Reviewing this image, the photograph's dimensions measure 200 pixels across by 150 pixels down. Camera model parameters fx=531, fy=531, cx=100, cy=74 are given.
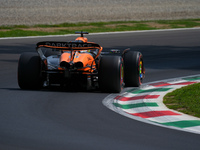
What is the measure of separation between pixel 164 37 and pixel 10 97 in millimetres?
18227

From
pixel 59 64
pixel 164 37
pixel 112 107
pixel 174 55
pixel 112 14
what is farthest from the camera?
pixel 112 14

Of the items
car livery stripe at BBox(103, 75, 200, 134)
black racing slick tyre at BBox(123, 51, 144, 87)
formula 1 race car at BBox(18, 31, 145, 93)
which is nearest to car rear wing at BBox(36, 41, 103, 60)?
formula 1 race car at BBox(18, 31, 145, 93)

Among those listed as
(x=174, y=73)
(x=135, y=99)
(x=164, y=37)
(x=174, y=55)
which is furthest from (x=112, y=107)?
(x=164, y=37)

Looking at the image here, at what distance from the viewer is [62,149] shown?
648cm

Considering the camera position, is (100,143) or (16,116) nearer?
(100,143)

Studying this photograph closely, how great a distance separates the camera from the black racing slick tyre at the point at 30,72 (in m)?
11.1

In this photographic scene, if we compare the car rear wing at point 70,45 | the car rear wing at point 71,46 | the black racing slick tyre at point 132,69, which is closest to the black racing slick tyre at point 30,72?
the car rear wing at point 71,46

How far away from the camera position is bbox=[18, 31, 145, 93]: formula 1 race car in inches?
425

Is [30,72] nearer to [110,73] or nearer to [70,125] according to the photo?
[110,73]

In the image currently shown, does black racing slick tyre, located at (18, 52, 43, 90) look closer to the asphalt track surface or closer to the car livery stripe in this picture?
the asphalt track surface

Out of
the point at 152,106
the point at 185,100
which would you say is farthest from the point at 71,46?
the point at 185,100

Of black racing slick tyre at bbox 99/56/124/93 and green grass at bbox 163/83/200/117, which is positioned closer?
green grass at bbox 163/83/200/117

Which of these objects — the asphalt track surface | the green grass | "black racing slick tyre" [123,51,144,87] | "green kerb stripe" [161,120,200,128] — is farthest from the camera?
"black racing slick tyre" [123,51,144,87]

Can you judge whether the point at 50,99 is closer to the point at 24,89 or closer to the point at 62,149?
the point at 24,89
